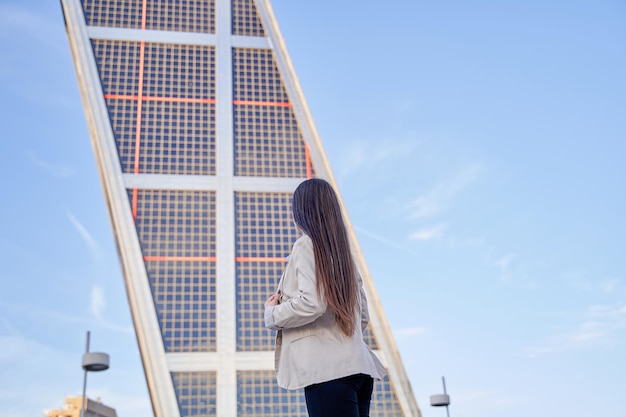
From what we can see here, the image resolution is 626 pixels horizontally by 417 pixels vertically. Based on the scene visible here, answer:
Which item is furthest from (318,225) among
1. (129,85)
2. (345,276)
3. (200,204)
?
(129,85)

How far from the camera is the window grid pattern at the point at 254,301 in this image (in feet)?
74.8

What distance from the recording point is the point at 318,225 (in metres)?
2.63

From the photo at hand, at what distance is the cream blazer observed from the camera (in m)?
2.40

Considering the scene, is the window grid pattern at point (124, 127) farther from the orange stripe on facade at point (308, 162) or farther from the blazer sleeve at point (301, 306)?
the blazer sleeve at point (301, 306)

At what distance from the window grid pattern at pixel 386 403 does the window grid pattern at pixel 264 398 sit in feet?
7.25

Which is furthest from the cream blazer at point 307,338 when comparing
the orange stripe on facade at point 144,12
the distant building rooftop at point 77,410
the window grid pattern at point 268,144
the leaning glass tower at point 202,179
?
the distant building rooftop at point 77,410

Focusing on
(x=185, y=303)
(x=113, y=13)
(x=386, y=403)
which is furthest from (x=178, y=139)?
(x=386, y=403)

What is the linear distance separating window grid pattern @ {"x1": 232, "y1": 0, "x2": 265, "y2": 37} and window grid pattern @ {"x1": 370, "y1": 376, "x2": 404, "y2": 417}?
12.5 meters

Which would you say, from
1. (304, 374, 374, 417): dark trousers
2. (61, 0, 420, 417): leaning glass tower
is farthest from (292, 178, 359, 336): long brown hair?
(61, 0, 420, 417): leaning glass tower

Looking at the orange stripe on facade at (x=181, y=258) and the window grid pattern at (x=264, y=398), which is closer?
the window grid pattern at (x=264, y=398)

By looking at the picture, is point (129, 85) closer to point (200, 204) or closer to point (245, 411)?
point (200, 204)

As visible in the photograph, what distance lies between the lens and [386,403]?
74.4ft

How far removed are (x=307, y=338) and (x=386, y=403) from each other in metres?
21.0

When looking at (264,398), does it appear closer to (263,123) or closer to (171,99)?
(263,123)
